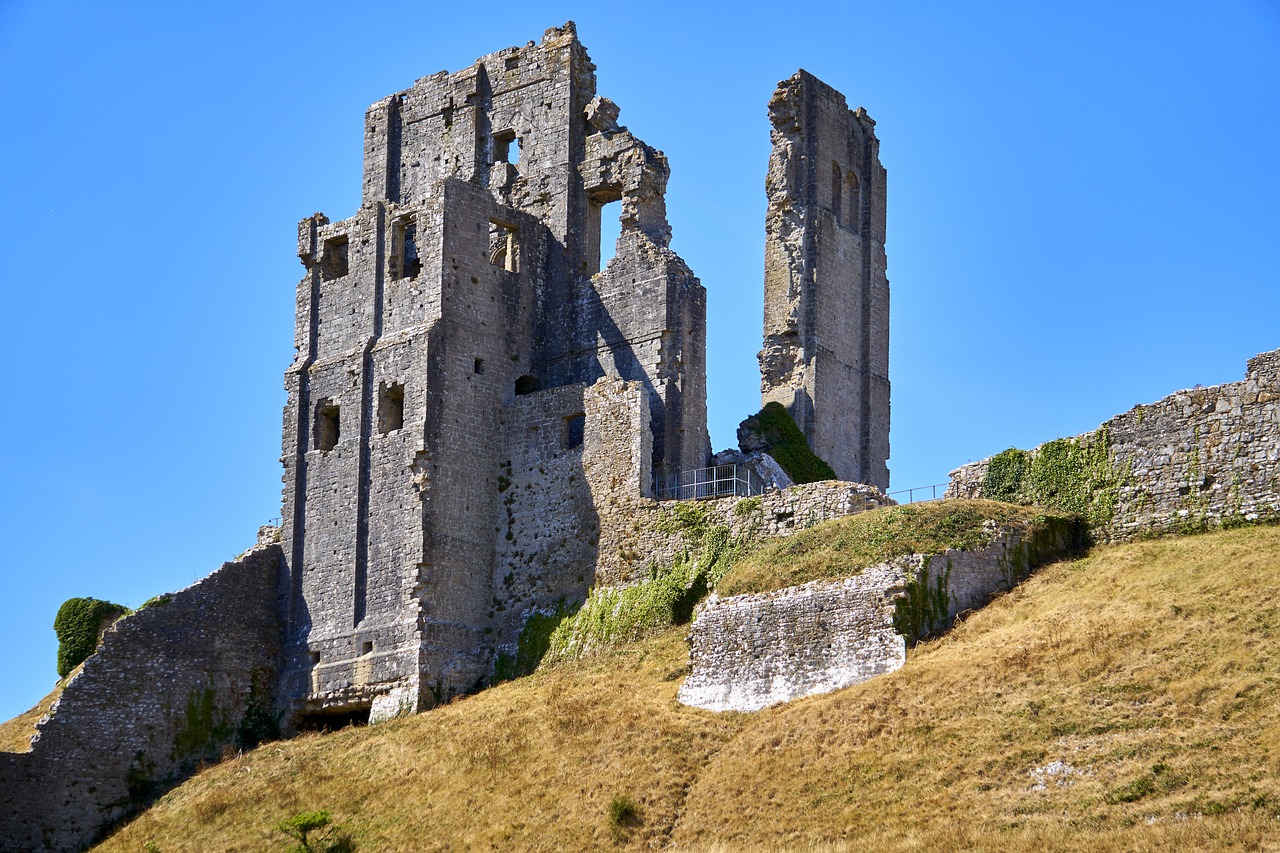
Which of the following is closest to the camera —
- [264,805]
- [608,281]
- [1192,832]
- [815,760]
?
[1192,832]

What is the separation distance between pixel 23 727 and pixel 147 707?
356cm

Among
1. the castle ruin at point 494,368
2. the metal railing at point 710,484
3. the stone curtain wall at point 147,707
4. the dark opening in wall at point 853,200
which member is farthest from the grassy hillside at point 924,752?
the dark opening in wall at point 853,200

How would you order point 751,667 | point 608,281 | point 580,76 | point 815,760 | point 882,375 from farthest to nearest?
point 882,375
point 580,76
point 608,281
point 751,667
point 815,760

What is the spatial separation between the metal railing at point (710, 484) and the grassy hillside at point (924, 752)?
394cm

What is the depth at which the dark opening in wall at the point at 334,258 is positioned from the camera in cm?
4222

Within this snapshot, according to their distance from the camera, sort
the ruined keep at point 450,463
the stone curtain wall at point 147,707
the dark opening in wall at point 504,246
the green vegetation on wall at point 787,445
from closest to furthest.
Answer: the stone curtain wall at point 147,707, the ruined keep at point 450,463, the green vegetation on wall at point 787,445, the dark opening in wall at point 504,246

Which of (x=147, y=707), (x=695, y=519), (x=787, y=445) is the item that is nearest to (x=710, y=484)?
(x=695, y=519)

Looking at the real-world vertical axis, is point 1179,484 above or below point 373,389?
A: below

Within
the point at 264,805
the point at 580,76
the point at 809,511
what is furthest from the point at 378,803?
the point at 580,76

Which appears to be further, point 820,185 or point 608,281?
point 820,185

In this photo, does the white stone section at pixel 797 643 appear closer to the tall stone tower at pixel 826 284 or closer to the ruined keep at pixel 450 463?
the ruined keep at pixel 450 463

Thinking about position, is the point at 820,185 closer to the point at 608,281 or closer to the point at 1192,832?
the point at 608,281

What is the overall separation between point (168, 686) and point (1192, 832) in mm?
21816

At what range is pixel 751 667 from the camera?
31.4m
